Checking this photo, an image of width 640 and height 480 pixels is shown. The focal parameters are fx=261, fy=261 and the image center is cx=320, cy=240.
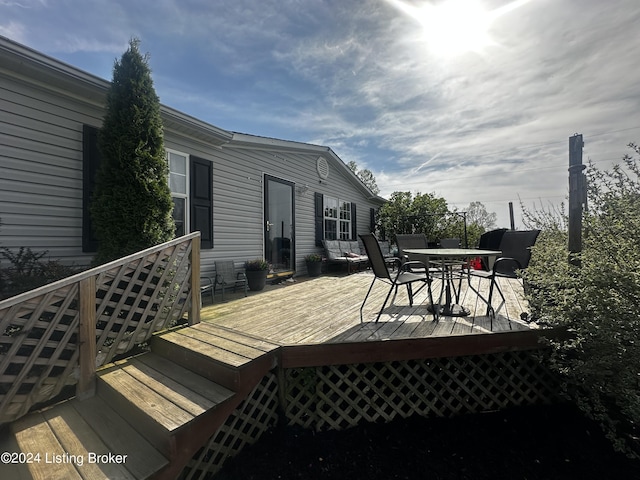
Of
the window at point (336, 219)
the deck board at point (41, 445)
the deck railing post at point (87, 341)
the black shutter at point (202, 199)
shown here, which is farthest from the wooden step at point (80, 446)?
the window at point (336, 219)

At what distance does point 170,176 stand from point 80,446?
12.1ft

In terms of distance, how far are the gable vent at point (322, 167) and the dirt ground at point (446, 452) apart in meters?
6.61

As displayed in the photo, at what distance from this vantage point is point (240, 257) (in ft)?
17.6

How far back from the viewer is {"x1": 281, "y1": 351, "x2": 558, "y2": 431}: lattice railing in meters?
2.21

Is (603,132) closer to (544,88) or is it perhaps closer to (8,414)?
(544,88)

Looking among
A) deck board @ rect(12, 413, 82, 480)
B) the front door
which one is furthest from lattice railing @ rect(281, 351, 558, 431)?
the front door

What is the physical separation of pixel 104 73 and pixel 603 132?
22.3 feet

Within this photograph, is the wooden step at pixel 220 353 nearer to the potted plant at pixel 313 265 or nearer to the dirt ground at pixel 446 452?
the dirt ground at pixel 446 452

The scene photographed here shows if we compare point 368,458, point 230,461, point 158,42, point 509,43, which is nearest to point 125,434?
point 230,461

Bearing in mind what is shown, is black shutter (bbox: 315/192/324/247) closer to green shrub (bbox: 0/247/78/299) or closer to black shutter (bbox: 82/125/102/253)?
black shutter (bbox: 82/125/102/253)

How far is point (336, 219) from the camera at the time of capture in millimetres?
8672

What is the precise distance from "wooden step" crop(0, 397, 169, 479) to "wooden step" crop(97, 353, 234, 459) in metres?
0.06

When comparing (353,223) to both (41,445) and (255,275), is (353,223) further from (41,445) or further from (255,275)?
(41,445)

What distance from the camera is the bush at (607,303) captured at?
166 centimetres
